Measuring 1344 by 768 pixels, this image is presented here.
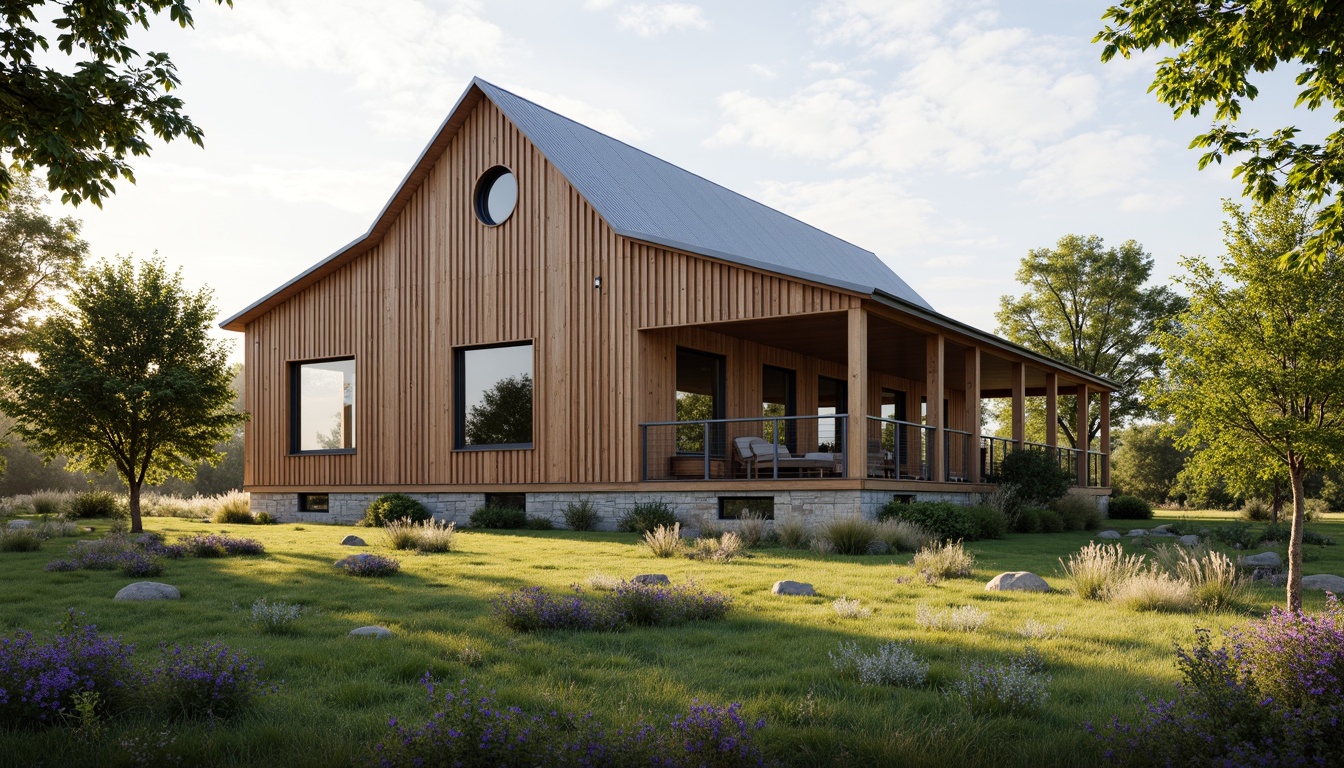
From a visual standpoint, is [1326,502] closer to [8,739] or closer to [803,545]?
[803,545]

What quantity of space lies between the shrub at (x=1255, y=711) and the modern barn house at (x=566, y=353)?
34.1 ft

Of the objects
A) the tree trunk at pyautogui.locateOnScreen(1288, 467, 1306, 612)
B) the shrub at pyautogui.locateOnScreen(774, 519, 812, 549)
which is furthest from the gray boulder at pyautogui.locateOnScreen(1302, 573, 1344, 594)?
the shrub at pyautogui.locateOnScreen(774, 519, 812, 549)

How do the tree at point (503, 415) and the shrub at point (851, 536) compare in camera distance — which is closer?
the shrub at point (851, 536)

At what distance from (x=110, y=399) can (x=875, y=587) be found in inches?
520

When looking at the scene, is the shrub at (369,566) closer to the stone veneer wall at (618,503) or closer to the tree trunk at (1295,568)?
the stone veneer wall at (618,503)

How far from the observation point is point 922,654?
6105 mm

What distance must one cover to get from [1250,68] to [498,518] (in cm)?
1353

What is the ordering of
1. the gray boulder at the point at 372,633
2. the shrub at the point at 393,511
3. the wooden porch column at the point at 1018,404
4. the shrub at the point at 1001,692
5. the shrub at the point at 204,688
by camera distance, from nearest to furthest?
the shrub at the point at 204,688
the shrub at the point at 1001,692
the gray boulder at the point at 372,633
the shrub at the point at 393,511
the wooden porch column at the point at 1018,404

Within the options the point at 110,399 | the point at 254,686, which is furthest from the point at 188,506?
the point at 254,686

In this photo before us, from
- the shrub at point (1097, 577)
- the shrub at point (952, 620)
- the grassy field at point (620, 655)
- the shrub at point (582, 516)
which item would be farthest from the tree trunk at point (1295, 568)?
the shrub at point (582, 516)

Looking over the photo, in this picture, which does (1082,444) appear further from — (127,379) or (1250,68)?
(127,379)

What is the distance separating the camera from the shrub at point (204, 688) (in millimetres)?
4695

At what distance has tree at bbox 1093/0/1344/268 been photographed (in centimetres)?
744

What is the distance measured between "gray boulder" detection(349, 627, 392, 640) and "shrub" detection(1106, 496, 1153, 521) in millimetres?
26102
